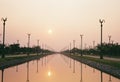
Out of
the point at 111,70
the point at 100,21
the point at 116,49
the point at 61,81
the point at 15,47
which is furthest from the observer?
the point at 15,47

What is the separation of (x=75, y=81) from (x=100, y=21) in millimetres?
29231

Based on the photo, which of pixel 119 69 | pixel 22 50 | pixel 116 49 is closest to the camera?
pixel 119 69

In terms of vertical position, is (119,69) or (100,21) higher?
(100,21)

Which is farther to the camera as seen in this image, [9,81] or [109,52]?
[109,52]

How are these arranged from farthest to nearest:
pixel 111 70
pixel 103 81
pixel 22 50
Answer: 1. pixel 22 50
2. pixel 111 70
3. pixel 103 81

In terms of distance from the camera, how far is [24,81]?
2028 centimetres

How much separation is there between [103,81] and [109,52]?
56132mm

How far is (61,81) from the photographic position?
1973 cm

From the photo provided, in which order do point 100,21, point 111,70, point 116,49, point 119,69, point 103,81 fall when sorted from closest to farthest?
point 103,81 < point 119,69 < point 111,70 < point 100,21 < point 116,49

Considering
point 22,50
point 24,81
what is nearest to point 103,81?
point 24,81

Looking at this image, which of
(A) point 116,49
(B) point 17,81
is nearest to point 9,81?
(B) point 17,81

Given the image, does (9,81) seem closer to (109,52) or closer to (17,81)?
(17,81)

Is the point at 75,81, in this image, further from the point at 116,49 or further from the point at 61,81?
the point at 116,49

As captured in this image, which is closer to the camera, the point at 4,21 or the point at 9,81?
the point at 9,81
